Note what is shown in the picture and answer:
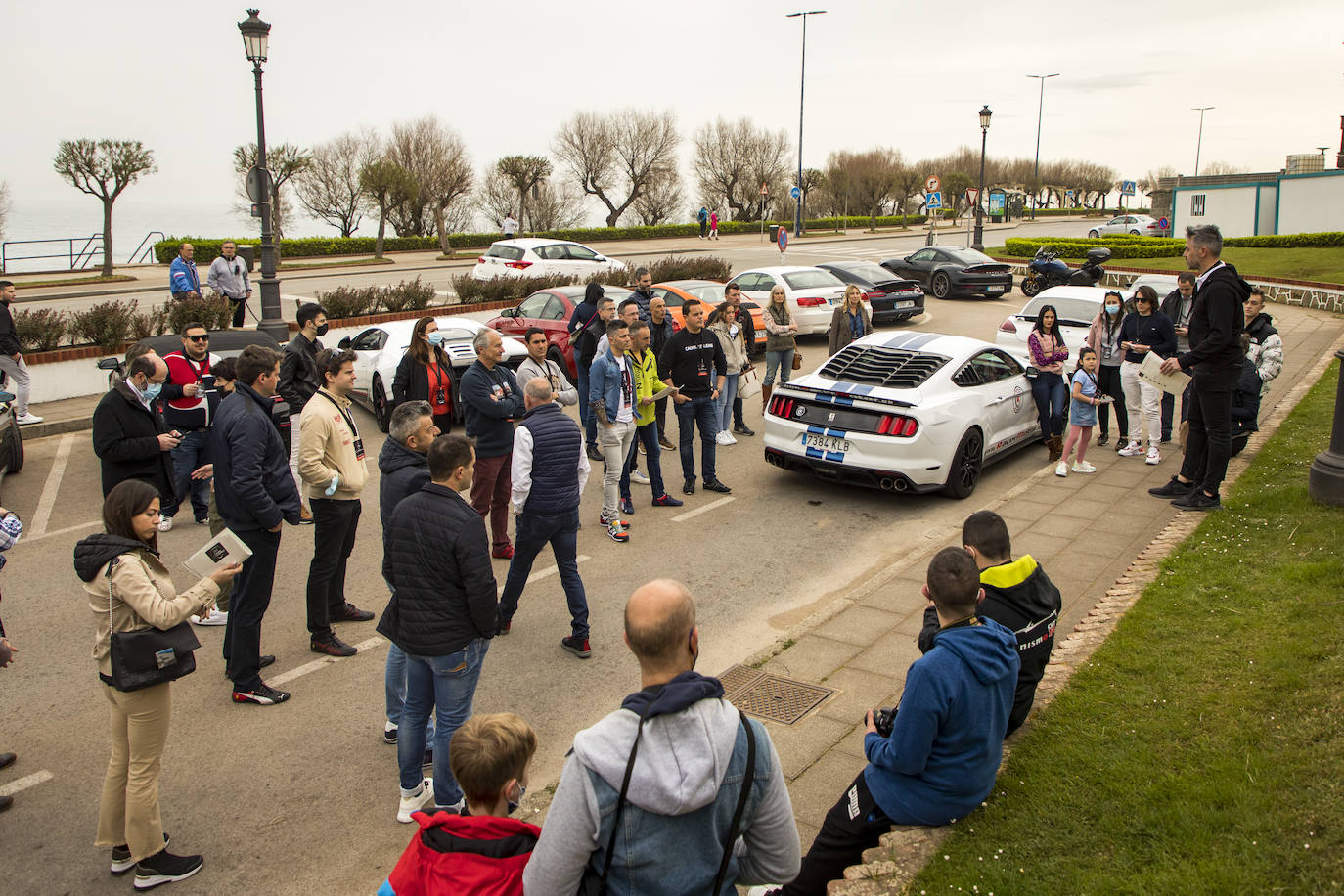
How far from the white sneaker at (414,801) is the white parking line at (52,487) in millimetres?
6701

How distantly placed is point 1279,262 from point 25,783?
34557 millimetres

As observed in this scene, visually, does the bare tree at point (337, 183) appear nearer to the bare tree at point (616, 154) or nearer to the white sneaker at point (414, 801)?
the bare tree at point (616, 154)

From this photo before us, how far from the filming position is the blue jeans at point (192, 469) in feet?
29.9

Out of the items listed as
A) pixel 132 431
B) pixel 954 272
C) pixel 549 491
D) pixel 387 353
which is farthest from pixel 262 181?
pixel 954 272

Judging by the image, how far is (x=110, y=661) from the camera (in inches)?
168

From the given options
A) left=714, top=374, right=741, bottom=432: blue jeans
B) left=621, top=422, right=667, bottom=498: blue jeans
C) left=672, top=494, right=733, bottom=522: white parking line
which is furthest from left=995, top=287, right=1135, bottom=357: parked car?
left=621, top=422, right=667, bottom=498: blue jeans

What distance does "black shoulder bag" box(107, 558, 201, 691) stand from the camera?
166 inches

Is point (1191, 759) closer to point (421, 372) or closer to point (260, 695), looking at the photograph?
point (260, 695)

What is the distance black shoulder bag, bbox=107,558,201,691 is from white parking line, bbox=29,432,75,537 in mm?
6429

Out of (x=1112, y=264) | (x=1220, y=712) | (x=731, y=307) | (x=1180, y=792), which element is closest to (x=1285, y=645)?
(x=1220, y=712)

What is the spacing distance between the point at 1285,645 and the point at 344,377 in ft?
19.5

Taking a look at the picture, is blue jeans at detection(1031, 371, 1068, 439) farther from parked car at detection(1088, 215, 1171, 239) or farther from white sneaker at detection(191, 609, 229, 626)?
parked car at detection(1088, 215, 1171, 239)

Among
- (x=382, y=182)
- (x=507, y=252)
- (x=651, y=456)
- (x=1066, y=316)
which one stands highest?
(x=382, y=182)

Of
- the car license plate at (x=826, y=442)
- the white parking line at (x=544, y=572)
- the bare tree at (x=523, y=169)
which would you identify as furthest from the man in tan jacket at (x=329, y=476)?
the bare tree at (x=523, y=169)
